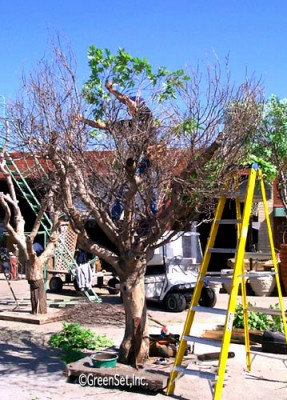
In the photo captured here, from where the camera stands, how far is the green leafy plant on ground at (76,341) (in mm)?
8642

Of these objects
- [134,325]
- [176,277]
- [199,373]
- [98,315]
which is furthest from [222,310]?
[176,277]

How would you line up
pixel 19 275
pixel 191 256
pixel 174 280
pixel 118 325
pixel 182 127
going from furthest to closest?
pixel 19 275 → pixel 191 256 → pixel 174 280 → pixel 118 325 → pixel 182 127

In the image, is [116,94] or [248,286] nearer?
[116,94]

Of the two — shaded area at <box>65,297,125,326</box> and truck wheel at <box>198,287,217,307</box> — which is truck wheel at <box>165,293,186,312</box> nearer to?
truck wheel at <box>198,287,217,307</box>

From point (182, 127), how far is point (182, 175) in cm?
58

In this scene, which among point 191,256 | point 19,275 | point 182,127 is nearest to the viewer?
point 182,127

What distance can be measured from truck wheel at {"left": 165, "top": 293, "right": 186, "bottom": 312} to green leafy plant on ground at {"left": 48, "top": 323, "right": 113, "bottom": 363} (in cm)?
357

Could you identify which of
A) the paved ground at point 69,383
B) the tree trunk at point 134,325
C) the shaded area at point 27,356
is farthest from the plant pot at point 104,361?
the shaded area at point 27,356

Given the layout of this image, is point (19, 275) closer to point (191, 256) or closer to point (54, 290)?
point (54, 290)

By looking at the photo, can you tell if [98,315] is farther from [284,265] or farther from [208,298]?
[284,265]

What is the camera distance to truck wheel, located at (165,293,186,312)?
1264 centimetres

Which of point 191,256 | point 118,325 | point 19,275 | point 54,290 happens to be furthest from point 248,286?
point 19,275

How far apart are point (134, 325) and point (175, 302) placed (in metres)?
5.47

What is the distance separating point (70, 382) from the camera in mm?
6898
